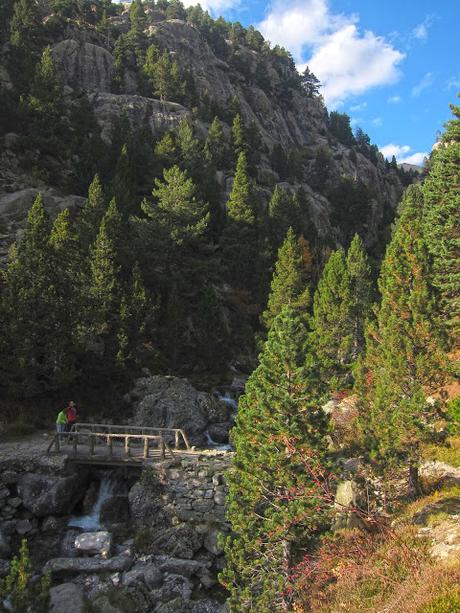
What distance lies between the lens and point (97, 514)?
21656 millimetres

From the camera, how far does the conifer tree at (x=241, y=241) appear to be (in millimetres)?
48750

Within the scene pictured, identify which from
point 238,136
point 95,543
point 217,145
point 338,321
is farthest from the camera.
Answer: point 238,136

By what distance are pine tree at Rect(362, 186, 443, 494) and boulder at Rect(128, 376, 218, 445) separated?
13.0 m

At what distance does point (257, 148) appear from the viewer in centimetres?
8150

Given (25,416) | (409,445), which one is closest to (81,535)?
(25,416)

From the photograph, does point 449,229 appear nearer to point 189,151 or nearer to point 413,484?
point 413,484

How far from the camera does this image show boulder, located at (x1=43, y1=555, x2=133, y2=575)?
17.5m

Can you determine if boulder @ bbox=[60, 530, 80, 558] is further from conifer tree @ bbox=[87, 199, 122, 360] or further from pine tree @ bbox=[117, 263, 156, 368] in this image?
conifer tree @ bbox=[87, 199, 122, 360]

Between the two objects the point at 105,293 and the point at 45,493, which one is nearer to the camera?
the point at 45,493

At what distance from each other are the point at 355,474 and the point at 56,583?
41.7 feet

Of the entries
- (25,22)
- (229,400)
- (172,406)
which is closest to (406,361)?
(172,406)

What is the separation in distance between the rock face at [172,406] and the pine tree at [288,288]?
1126 cm

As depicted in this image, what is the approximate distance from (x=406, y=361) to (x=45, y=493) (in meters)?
18.0

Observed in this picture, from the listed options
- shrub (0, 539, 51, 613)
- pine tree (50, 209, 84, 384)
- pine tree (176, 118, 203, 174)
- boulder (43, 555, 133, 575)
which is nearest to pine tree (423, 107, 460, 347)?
boulder (43, 555, 133, 575)
